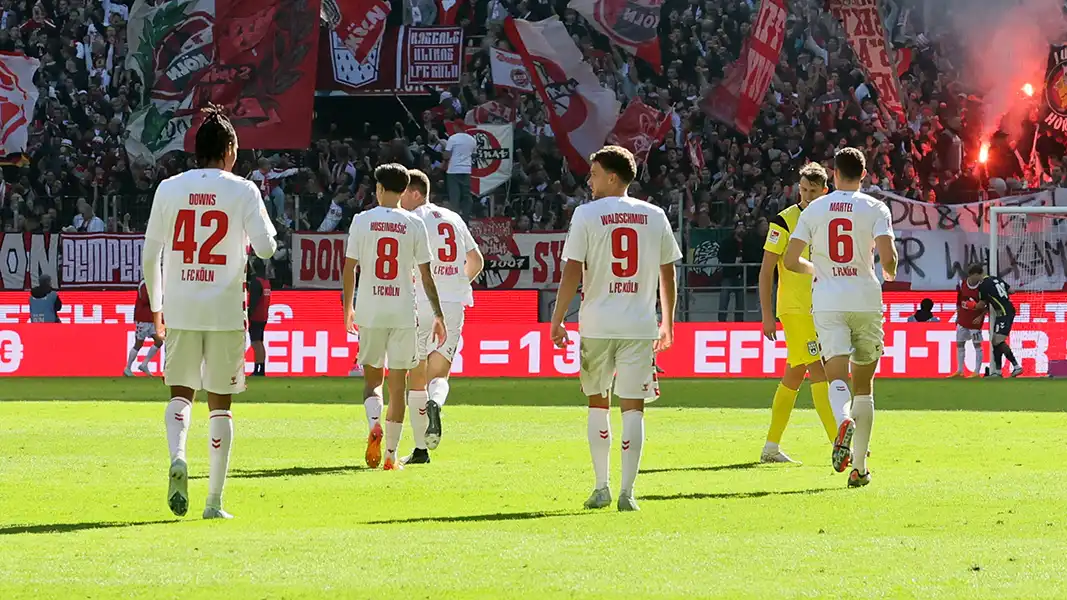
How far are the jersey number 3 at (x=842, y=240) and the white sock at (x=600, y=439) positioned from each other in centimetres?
236

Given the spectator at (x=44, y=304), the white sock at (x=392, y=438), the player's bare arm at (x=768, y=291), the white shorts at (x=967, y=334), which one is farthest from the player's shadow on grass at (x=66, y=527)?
the spectator at (x=44, y=304)

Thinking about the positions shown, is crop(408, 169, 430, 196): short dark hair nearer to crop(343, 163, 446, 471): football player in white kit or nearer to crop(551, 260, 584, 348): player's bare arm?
crop(343, 163, 446, 471): football player in white kit

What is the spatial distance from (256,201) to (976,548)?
4.16 m

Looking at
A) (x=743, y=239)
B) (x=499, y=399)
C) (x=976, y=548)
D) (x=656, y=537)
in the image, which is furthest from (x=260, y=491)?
(x=743, y=239)

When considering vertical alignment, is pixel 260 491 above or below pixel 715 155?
below

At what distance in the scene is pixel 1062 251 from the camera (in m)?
31.4

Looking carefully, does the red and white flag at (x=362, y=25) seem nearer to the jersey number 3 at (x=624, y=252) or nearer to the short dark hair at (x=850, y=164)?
the short dark hair at (x=850, y=164)

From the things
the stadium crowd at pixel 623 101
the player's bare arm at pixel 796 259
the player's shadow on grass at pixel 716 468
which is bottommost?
the player's shadow on grass at pixel 716 468

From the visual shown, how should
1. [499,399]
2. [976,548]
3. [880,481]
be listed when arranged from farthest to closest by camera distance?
[499,399], [880,481], [976,548]

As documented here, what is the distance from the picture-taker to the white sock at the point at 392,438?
42.2 feet

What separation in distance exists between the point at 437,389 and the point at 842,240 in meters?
3.91

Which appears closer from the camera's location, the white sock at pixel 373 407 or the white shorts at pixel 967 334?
the white sock at pixel 373 407

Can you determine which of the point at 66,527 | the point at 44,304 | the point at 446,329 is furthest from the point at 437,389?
the point at 44,304

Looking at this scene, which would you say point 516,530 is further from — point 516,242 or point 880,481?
point 516,242
